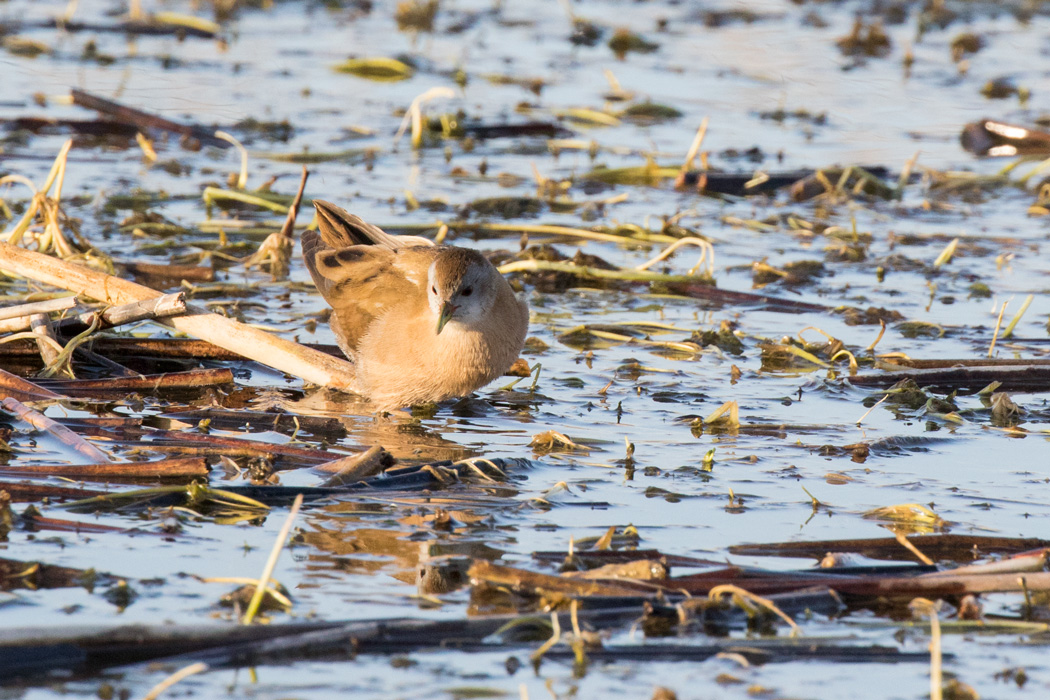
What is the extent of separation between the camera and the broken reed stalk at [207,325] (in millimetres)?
6039

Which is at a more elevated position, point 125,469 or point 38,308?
point 38,308

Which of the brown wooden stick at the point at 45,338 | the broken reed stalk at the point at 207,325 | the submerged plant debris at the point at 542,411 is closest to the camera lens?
the submerged plant debris at the point at 542,411

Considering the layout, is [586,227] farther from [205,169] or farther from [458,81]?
[458,81]

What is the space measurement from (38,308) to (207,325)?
70cm

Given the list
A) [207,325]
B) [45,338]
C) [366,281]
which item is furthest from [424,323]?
[45,338]

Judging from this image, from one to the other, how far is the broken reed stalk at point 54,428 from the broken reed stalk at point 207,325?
3.11ft

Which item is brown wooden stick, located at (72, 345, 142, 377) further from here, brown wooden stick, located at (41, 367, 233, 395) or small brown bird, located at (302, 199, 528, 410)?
small brown bird, located at (302, 199, 528, 410)

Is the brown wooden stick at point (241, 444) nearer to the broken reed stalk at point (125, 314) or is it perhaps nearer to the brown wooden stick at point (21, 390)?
the brown wooden stick at point (21, 390)

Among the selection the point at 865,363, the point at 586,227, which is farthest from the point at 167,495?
the point at 586,227

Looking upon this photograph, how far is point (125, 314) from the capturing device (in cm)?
594

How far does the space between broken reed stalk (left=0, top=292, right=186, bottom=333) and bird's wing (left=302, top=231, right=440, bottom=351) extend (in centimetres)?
83

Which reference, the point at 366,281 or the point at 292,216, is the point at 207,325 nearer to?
the point at 366,281

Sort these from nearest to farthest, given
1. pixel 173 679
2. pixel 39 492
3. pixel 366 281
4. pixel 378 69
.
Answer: pixel 173 679 < pixel 39 492 < pixel 366 281 < pixel 378 69

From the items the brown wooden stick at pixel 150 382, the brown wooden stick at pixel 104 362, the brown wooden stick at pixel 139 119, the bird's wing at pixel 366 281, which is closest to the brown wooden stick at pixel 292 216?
the bird's wing at pixel 366 281
